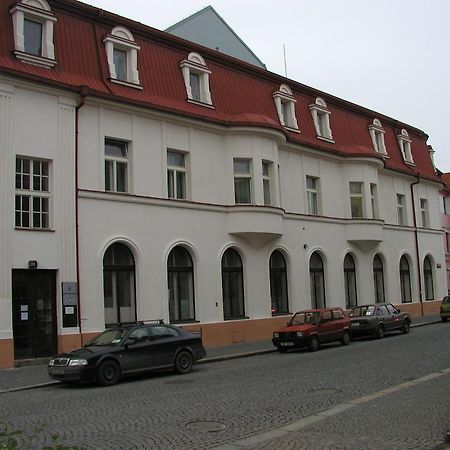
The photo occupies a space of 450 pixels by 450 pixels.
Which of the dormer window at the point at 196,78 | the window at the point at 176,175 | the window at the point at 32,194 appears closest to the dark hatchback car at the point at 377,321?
the window at the point at 176,175

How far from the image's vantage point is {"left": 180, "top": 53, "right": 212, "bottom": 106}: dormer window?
22.8 m

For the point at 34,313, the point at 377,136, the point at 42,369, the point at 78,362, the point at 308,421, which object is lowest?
the point at 308,421

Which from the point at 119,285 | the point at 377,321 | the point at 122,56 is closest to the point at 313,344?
the point at 377,321

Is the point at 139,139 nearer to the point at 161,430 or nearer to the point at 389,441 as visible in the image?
the point at 161,430

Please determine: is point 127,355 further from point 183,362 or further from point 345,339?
point 345,339

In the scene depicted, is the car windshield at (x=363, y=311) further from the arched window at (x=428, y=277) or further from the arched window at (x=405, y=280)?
the arched window at (x=428, y=277)

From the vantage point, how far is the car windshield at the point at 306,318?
68.2 ft

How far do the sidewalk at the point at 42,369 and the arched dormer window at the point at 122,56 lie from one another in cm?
969

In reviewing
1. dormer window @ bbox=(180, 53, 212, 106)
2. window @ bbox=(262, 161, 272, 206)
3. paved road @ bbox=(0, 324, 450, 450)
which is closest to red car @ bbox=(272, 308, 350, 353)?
paved road @ bbox=(0, 324, 450, 450)

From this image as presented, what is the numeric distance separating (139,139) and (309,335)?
8907 millimetres

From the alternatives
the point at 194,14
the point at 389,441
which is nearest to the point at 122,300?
the point at 389,441

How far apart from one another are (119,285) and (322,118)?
596 inches

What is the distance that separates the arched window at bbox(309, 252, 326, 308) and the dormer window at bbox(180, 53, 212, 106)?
9.26 m

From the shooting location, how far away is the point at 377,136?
34.3m
